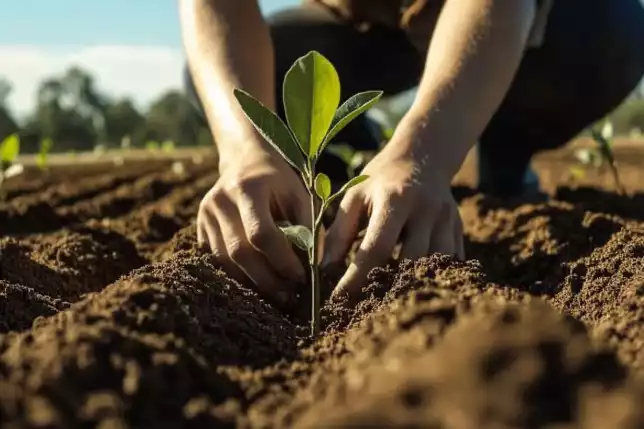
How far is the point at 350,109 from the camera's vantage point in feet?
3.92

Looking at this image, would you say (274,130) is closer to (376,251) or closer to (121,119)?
(376,251)

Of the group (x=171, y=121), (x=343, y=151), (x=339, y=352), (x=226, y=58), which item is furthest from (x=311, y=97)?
(x=171, y=121)

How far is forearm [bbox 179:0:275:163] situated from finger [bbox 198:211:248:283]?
0.19 metres

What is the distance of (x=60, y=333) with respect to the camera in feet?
2.63

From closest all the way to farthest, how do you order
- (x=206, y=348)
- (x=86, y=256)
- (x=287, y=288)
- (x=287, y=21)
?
(x=206, y=348), (x=287, y=288), (x=86, y=256), (x=287, y=21)

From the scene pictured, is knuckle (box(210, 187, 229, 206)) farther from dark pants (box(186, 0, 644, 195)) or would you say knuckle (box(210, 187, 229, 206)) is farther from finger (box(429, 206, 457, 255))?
dark pants (box(186, 0, 644, 195))

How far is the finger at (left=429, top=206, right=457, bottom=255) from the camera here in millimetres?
1520

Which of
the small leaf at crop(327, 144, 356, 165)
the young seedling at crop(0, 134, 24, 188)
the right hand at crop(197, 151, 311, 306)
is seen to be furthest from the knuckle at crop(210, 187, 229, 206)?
the young seedling at crop(0, 134, 24, 188)

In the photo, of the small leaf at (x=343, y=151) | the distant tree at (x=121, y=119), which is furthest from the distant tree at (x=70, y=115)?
the small leaf at (x=343, y=151)

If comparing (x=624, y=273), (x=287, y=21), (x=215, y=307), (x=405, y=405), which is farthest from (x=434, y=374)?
(x=287, y=21)

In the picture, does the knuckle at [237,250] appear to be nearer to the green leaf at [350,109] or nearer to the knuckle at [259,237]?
the knuckle at [259,237]

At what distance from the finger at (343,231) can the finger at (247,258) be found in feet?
0.35

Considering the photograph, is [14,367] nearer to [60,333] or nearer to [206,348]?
[60,333]

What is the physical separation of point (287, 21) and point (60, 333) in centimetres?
246
